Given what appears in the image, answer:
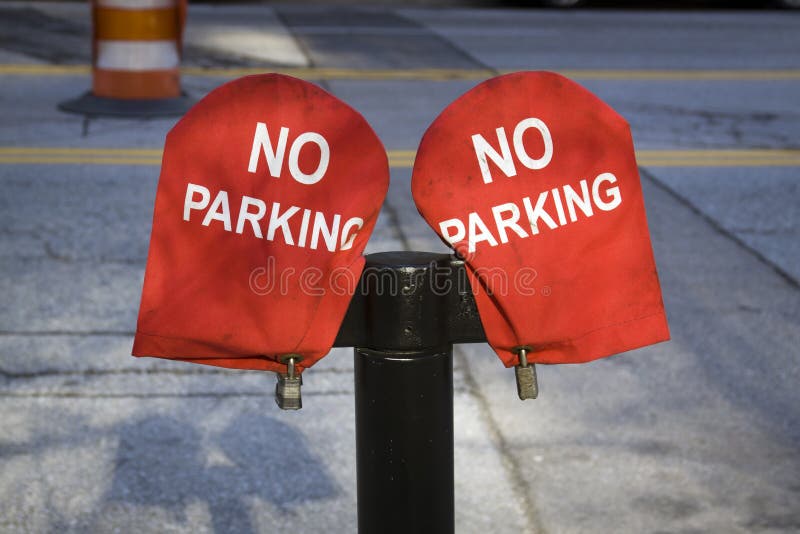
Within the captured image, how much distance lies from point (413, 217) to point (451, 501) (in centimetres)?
403

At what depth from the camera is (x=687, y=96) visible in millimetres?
9469

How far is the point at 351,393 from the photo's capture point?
3.93 metres

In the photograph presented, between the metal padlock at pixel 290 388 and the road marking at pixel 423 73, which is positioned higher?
the road marking at pixel 423 73

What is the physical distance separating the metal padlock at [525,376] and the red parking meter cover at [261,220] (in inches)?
10.9

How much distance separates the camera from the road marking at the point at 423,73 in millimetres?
9812

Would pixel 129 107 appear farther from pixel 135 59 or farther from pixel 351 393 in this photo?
pixel 351 393

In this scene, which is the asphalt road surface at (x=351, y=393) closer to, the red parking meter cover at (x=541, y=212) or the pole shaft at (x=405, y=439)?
the pole shaft at (x=405, y=439)

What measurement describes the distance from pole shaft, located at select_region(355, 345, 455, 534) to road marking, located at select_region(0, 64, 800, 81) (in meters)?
8.02

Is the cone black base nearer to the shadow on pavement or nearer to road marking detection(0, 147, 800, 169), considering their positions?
road marking detection(0, 147, 800, 169)

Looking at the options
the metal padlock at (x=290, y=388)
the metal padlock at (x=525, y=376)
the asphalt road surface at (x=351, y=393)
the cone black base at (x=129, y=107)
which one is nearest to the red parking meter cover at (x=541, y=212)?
the metal padlock at (x=525, y=376)

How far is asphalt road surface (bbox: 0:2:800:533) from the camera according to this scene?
3242 mm

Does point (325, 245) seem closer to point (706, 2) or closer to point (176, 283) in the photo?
point (176, 283)

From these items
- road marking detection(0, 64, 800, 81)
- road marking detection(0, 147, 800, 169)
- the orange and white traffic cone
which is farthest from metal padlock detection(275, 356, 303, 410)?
→ road marking detection(0, 64, 800, 81)

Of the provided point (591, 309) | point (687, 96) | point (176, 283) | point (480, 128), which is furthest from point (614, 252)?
point (687, 96)
